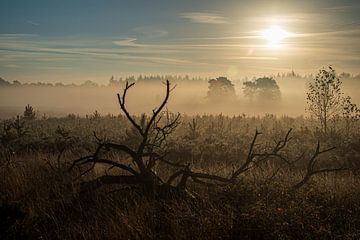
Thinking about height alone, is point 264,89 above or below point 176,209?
above

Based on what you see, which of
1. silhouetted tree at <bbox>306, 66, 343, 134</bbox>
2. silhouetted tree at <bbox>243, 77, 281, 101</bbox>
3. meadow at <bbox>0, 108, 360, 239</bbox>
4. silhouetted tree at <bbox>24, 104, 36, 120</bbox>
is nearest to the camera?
meadow at <bbox>0, 108, 360, 239</bbox>

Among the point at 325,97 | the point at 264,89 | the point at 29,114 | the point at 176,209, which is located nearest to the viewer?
the point at 176,209

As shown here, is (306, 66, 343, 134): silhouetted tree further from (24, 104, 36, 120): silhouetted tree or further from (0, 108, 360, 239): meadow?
(24, 104, 36, 120): silhouetted tree

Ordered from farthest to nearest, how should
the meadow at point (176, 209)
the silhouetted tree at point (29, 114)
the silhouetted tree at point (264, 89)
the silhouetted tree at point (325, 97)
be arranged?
the silhouetted tree at point (264, 89) < the silhouetted tree at point (29, 114) < the silhouetted tree at point (325, 97) < the meadow at point (176, 209)

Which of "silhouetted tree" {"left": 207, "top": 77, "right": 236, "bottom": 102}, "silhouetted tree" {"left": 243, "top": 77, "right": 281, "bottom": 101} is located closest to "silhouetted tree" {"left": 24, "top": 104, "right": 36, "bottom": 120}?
"silhouetted tree" {"left": 207, "top": 77, "right": 236, "bottom": 102}

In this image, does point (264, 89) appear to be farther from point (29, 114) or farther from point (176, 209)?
point (176, 209)

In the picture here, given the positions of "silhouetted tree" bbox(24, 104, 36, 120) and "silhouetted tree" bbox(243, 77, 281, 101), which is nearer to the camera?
"silhouetted tree" bbox(24, 104, 36, 120)

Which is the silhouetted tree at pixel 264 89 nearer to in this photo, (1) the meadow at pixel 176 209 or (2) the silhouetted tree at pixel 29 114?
(2) the silhouetted tree at pixel 29 114

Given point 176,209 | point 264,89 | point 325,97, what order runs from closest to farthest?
1. point 176,209
2. point 325,97
3. point 264,89

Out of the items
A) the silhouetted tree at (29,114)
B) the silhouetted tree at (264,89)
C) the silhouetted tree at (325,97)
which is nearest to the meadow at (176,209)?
the silhouetted tree at (325,97)

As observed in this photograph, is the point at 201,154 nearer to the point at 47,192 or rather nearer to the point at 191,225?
the point at 47,192

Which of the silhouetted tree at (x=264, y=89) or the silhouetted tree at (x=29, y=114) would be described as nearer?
the silhouetted tree at (x=29, y=114)

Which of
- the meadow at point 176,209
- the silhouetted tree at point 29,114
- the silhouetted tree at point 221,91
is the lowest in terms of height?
the meadow at point 176,209

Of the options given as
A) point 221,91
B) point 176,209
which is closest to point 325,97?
point 176,209
